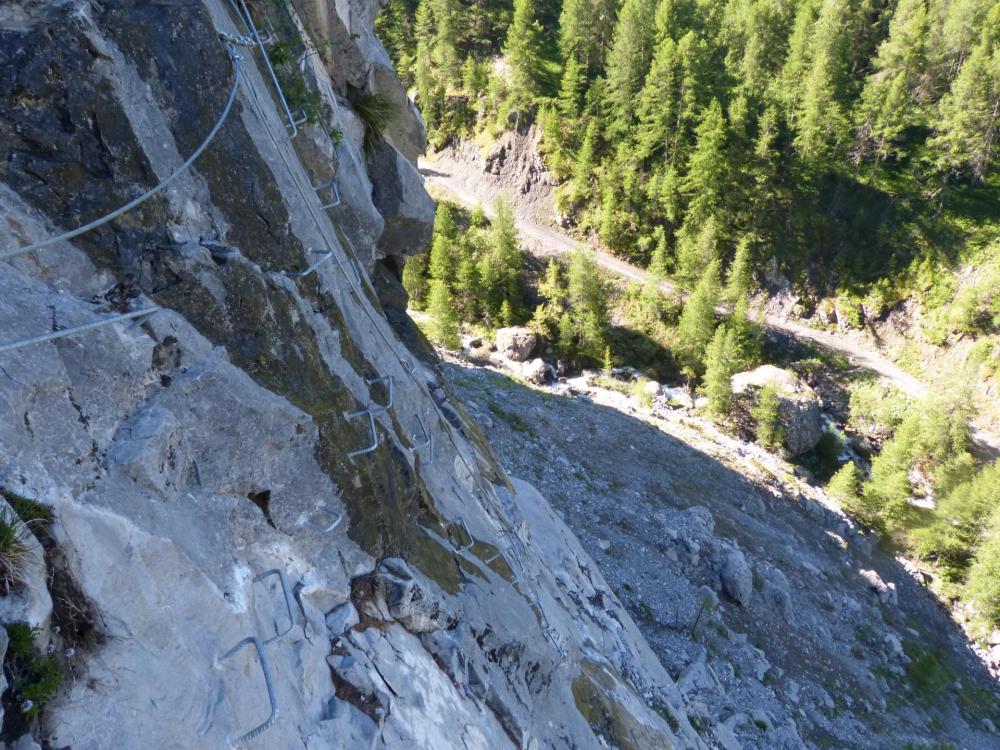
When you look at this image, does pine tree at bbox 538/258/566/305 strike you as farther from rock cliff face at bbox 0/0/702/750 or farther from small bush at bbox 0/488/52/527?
small bush at bbox 0/488/52/527

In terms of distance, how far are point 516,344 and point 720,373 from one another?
15247 mm

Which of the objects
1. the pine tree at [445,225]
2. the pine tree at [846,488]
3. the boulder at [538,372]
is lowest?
the pine tree at [846,488]

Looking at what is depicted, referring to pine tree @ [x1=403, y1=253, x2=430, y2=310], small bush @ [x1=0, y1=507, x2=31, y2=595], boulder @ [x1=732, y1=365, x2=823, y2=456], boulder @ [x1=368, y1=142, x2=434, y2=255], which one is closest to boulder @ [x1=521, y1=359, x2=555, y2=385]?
pine tree @ [x1=403, y1=253, x2=430, y2=310]

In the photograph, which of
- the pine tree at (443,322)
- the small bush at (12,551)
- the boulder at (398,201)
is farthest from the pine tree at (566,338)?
the small bush at (12,551)

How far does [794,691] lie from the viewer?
63.0 ft

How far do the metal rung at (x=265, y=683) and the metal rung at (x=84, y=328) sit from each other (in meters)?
2.66

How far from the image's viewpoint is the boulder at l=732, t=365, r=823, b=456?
A: 3919cm

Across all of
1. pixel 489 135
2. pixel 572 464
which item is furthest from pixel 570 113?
pixel 572 464

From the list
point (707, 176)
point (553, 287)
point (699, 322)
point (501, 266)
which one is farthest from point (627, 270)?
point (501, 266)

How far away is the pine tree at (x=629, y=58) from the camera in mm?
50781

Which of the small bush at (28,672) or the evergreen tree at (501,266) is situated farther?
the evergreen tree at (501,266)

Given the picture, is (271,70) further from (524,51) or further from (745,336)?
(524,51)

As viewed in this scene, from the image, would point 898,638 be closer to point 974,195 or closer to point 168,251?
point 168,251

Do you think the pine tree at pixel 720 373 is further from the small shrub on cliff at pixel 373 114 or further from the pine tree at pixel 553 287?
the small shrub on cliff at pixel 373 114
